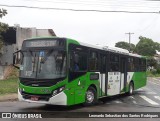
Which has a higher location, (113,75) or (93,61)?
(93,61)

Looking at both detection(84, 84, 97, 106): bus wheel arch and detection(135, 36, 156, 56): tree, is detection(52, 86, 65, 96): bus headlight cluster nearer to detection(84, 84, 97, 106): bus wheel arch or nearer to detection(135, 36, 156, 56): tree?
detection(84, 84, 97, 106): bus wheel arch

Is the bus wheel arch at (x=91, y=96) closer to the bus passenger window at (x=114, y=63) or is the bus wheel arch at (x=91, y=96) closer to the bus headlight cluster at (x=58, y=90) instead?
the bus headlight cluster at (x=58, y=90)

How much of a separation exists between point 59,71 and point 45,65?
606mm

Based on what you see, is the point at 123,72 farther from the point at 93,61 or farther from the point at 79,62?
the point at 79,62

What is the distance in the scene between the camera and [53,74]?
1260 cm

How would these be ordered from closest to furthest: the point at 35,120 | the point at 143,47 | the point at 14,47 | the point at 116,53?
the point at 35,120 → the point at 116,53 → the point at 14,47 → the point at 143,47

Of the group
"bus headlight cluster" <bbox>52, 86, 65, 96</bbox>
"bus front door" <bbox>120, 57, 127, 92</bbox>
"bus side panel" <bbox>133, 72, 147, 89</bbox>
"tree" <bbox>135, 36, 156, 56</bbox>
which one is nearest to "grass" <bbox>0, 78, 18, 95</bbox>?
"bus front door" <bbox>120, 57, 127, 92</bbox>

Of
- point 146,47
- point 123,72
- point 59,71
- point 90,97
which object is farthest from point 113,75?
point 146,47

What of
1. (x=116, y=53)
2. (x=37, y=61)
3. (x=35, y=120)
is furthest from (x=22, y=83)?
(x=116, y=53)

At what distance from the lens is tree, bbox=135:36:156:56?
102m

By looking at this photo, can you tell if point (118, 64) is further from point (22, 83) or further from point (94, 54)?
point (22, 83)

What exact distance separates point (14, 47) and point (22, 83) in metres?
25.8

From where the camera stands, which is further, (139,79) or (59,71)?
(139,79)

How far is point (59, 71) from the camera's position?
12.6 metres
